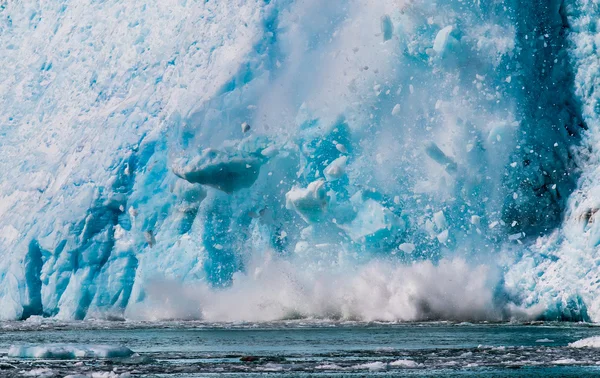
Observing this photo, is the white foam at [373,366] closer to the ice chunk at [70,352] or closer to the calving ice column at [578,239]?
the ice chunk at [70,352]

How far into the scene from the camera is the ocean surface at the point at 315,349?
61.1ft

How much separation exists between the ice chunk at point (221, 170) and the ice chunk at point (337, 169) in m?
2.74

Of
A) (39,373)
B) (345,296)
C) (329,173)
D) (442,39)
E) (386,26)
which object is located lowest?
(39,373)

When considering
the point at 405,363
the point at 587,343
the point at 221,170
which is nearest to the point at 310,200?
the point at 221,170

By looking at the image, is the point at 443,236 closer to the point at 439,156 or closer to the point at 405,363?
the point at 439,156

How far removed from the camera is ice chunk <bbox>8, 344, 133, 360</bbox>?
2152 centimetres

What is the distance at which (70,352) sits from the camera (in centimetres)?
2173

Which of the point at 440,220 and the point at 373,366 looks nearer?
the point at 373,366

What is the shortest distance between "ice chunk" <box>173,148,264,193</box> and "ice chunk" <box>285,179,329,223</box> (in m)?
1.71

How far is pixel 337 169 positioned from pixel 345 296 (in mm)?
4154

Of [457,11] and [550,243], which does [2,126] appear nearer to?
[457,11]

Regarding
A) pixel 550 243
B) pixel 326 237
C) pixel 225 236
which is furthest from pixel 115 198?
pixel 550 243

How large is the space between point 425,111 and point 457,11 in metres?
3.34

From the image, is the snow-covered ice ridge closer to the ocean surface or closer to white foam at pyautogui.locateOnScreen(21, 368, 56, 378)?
the ocean surface
